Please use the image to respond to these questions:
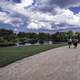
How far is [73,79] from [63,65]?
3.55 meters

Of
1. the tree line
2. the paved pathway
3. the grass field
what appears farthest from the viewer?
the tree line

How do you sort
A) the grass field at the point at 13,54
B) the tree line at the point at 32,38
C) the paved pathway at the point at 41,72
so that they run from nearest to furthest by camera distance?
the paved pathway at the point at 41,72 < the grass field at the point at 13,54 < the tree line at the point at 32,38

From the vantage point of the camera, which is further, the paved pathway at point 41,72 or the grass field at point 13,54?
the grass field at point 13,54

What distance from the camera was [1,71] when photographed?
12.7m

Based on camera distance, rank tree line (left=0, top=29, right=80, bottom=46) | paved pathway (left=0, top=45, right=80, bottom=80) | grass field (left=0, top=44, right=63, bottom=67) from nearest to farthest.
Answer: paved pathway (left=0, top=45, right=80, bottom=80) < grass field (left=0, top=44, right=63, bottom=67) < tree line (left=0, top=29, right=80, bottom=46)

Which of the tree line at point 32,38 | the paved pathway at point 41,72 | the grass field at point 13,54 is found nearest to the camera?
the paved pathway at point 41,72

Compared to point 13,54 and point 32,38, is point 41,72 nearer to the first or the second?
point 13,54

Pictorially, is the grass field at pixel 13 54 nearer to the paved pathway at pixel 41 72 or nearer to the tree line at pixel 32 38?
the paved pathway at pixel 41 72

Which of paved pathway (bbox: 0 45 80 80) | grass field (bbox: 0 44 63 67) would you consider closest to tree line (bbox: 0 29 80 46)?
grass field (bbox: 0 44 63 67)

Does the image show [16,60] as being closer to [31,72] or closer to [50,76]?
[31,72]

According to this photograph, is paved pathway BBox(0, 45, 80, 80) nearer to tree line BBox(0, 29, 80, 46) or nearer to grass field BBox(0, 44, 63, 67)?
grass field BBox(0, 44, 63, 67)

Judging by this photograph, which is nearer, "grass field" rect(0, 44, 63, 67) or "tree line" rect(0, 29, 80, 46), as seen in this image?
"grass field" rect(0, 44, 63, 67)

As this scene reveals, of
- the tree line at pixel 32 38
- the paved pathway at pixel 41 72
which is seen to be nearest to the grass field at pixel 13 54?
the paved pathway at pixel 41 72

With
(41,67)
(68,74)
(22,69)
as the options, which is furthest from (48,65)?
(68,74)
